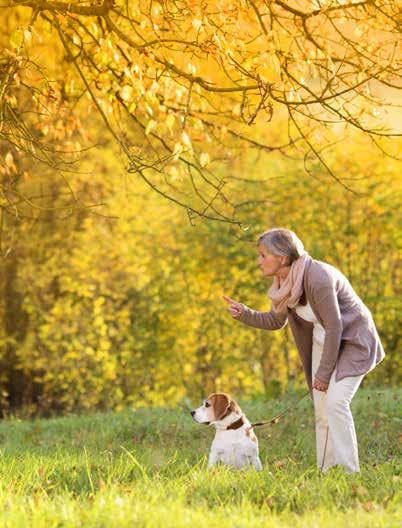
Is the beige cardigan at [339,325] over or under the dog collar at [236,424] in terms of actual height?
over

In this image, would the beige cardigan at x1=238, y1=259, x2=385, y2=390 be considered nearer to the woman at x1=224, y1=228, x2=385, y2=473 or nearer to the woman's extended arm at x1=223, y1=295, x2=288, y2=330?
the woman at x1=224, y1=228, x2=385, y2=473

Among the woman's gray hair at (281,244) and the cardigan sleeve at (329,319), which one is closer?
the cardigan sleeve at (329,319)

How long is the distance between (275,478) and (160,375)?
331 inches

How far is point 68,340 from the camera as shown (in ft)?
45.0

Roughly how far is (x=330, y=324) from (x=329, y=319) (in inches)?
1.2

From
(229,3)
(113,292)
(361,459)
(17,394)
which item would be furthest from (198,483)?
(17,394)

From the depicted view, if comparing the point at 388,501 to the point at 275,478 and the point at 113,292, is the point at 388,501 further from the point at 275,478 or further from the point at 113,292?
the point at 113,292

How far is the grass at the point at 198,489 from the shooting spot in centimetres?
437

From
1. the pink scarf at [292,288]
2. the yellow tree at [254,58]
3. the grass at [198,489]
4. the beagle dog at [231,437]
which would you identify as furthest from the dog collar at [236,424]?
the yellow tree at [254,58]

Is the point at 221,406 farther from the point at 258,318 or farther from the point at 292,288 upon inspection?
the point at 292,288

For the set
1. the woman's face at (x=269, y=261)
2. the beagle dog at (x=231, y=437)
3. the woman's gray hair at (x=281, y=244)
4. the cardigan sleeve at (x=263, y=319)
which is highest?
the woman's gray hair at (x=281, y=244)

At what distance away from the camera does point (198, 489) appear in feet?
17.2

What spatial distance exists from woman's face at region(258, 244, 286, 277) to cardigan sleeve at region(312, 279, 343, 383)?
0.28 metres

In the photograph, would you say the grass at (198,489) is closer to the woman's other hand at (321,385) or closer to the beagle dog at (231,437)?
the beagle dog at (231,437)
